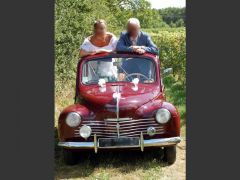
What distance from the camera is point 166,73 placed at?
7059mm

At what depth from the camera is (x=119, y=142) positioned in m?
6.18

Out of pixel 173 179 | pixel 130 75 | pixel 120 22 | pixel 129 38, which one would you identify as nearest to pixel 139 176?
pixel 173 179

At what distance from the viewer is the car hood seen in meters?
6.38

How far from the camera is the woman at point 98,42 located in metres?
7.24

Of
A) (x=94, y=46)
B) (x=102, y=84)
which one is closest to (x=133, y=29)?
(x=94, y=46)

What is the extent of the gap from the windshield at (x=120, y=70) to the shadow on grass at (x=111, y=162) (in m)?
0.90

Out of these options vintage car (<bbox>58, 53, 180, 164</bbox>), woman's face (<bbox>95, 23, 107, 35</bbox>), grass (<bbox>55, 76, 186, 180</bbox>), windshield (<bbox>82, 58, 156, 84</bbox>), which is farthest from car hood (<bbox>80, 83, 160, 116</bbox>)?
woman's face (<bbox>95, 23, 107, 35</bbox>)

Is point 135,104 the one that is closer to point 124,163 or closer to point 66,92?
point 124,163

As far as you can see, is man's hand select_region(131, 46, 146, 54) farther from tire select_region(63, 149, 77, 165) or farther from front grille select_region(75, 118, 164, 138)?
tire select_region(63, 149, 77, 165)

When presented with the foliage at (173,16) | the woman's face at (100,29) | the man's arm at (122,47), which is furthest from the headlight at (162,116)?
the woman's face at (100,29)

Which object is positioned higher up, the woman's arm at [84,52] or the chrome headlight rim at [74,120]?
the woman's arm at [84,52]

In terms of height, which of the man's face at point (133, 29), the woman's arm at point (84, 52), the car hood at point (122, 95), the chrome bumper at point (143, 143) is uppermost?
the man's face at point (133, 29)

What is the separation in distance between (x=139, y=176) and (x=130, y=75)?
1377 mm

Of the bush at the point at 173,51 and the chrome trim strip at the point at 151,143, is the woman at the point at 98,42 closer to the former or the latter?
the bush at the point at 173,51
